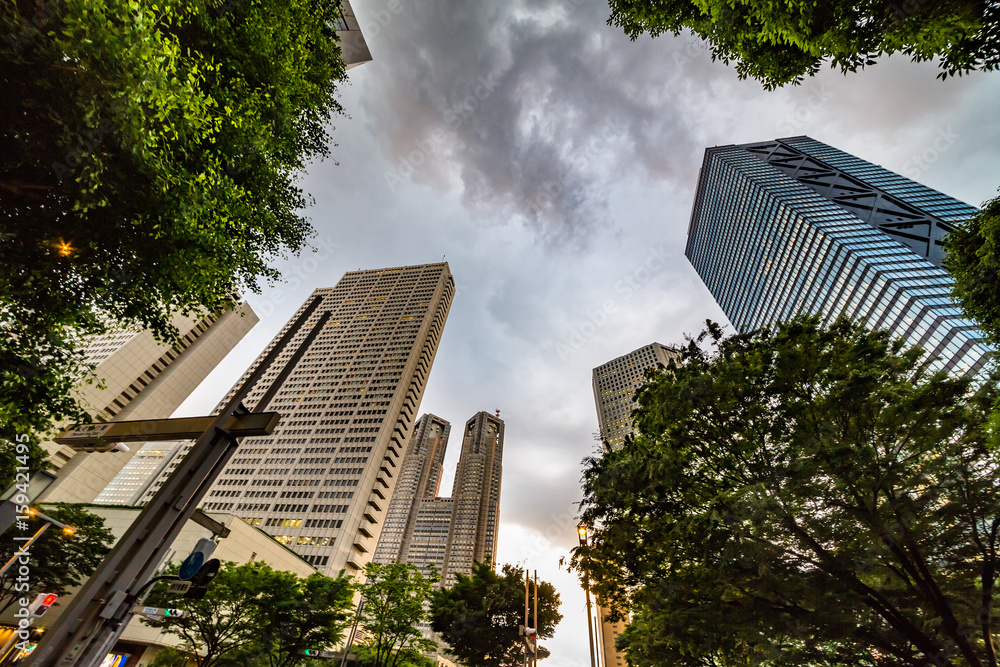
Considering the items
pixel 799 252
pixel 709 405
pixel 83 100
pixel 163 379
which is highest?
pixel 799 252

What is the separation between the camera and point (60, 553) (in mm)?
22328

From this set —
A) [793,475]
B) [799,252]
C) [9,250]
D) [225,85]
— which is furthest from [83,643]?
[799,252]

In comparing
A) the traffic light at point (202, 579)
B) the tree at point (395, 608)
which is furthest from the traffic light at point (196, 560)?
the tree at point (395, 608)

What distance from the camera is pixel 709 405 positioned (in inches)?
403

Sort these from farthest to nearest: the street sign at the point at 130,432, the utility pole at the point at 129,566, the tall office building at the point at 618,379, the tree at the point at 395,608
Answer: the tall office building at the point at 618,379 → the tree at the point at 395,608 → the street sign at the point at 130,432 → the utility pole at the point at 129,566

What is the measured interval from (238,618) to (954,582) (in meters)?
28.1

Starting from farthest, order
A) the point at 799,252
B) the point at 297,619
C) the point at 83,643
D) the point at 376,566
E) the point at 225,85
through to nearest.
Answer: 1. the point at 799,252
2. the point at 376,566
3. the point at 297,619
4. the point at 225,85
5. the point at 83,643

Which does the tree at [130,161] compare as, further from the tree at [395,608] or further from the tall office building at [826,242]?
the tall office building at [826,242]

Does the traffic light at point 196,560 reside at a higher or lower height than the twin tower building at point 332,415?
lower

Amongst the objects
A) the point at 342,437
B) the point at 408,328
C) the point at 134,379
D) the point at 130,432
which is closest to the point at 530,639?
the point at 130,432

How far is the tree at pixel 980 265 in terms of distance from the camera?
30.1ft

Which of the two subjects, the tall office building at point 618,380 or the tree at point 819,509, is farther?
the tall office building at point 618,380

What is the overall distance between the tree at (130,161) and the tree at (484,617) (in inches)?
812

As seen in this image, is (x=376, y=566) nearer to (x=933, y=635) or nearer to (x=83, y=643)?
(x=83, y=643)
